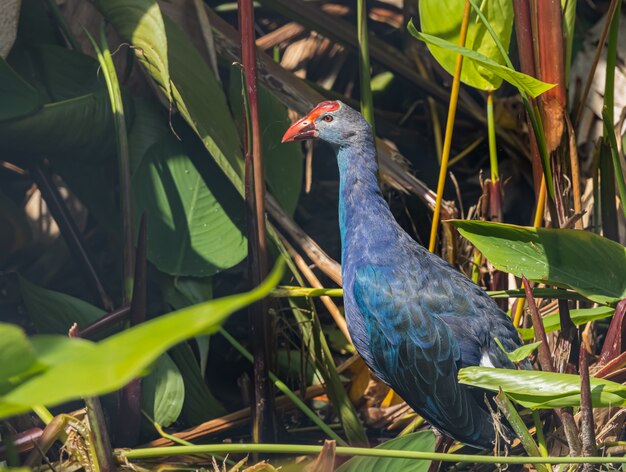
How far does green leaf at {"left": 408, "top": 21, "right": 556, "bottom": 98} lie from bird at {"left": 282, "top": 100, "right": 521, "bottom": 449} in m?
0.43

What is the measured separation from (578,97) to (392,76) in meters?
0.77

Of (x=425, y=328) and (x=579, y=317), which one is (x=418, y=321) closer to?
(x=425, y=328)

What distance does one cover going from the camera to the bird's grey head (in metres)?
1.65

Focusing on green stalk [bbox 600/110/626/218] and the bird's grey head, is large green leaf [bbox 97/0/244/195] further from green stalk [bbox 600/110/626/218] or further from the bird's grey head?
green stalk [bbox 600/110/626/218]

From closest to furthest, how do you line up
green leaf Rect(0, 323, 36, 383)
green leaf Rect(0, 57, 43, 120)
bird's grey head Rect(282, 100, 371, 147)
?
green leaf Rect(0, 323, 36, 383) → green leaf Rect(0, 57, 43, 120) → bird's grey head Rect(282, 100, 371, 147)

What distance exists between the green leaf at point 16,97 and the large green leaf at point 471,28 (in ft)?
2.48

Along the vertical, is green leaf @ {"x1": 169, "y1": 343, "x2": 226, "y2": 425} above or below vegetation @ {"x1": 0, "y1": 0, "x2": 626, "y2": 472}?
below

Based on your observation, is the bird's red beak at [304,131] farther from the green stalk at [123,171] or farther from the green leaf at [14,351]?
the green leaf at [14,351]

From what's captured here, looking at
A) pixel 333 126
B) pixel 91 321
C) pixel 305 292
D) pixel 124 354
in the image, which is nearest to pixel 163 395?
pixel 91 321

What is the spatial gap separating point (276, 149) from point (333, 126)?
255 mm

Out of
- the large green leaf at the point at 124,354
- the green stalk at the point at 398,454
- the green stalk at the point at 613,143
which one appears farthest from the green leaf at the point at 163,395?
the large green leaf at the point at 124,354

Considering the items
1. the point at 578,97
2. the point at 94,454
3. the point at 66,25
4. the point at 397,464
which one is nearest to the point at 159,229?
the point at 66,25

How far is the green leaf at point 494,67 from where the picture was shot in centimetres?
114

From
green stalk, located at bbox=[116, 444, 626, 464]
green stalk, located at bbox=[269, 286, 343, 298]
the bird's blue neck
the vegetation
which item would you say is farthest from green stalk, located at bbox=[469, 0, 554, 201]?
green stalk, located at bbox=[116, 444, 626, 464]
